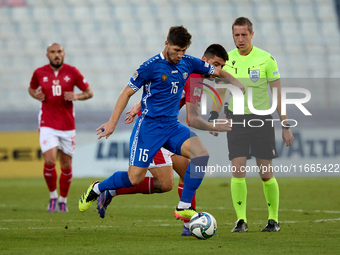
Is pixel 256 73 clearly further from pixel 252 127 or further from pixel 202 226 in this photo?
pixel 202 226

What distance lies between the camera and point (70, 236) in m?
5.51

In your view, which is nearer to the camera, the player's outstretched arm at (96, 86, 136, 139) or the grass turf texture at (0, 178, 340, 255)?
the grass turf texture at (0, 178, 340, 255)

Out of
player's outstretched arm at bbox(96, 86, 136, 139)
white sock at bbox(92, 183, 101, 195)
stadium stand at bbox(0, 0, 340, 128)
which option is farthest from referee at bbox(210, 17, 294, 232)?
stadium stand at bbox(0, 0, 340, 128)

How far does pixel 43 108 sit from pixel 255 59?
3.76 m

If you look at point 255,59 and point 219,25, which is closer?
point 255,59

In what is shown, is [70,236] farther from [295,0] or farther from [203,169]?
[295,0]

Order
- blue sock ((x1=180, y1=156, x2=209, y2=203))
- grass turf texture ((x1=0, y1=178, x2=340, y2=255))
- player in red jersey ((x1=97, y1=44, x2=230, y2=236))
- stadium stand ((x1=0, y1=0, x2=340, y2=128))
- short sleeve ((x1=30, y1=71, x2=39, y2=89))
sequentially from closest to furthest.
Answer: grass turf texture ((x1=0, y1=178, x2=340, y2=255)) → blue sock ((x1=180, y1=156, x2=209, y2=203)) → player in red jersey ((x1=97, y1=44, x2=230, y2=236)) → short sleeve ((x1=30, y1=71, x2=39, y2=89)) → stadium stand ((x1=0, y1=0, x2=340, y2=128))

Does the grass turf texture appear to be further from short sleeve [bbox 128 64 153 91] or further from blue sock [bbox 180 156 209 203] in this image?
short sleeve [bbox 128 64 153 91]

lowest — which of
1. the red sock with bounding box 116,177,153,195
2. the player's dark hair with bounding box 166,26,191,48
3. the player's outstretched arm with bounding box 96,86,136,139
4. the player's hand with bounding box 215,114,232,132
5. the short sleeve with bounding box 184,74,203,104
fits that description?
the red sock with bounding box 116,177,153,195

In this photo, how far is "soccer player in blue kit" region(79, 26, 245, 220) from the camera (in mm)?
5246

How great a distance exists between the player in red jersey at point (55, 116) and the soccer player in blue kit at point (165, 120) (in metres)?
3.07

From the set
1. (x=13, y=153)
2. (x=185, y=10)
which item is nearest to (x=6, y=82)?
(x=13, y=153)

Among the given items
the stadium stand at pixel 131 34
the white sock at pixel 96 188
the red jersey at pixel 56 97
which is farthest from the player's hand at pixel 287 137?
the stadium stand at pixel 131 34

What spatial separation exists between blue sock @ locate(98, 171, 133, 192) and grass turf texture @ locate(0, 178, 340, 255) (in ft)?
1.58
